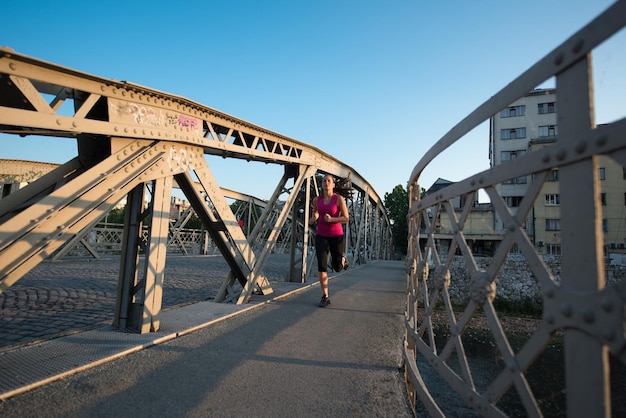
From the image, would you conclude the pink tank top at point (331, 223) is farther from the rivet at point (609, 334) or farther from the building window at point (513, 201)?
the rivet at point (609, 334)

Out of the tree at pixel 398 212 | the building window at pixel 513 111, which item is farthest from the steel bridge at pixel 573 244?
the tree at pixel 398 212

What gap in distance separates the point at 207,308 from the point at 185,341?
1.39 metres

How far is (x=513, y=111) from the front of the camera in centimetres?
169

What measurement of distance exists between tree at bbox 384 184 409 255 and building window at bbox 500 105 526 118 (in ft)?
174

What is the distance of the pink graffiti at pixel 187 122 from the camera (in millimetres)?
3914

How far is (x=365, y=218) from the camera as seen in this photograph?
16.5 meters

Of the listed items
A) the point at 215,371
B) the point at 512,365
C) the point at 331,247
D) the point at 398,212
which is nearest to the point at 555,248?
the point at 512,365

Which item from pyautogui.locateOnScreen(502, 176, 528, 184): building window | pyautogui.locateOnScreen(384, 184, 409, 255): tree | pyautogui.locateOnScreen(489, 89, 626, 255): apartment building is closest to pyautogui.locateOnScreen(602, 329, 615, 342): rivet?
pyautogui.locateOnScreen(489, 89, 626, 255): apartment building

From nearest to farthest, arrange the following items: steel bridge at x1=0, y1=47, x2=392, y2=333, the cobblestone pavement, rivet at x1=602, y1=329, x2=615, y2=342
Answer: rivet at x1=602, y1=329, x2=615, y2=342
steel bridge at x1=0, y1=47, x2=392, y2=333
the cobblestone pavement

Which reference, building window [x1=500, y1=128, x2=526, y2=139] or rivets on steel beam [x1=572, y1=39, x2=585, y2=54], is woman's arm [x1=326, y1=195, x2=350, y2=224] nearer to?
building window [x1=500, y1=128, x2=526, y2=139]

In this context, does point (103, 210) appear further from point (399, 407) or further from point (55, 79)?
point (399, 407)

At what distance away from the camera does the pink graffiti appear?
3914 mm

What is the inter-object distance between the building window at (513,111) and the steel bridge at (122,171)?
314 cm

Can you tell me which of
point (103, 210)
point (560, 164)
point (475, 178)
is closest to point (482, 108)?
point (475, 178)
